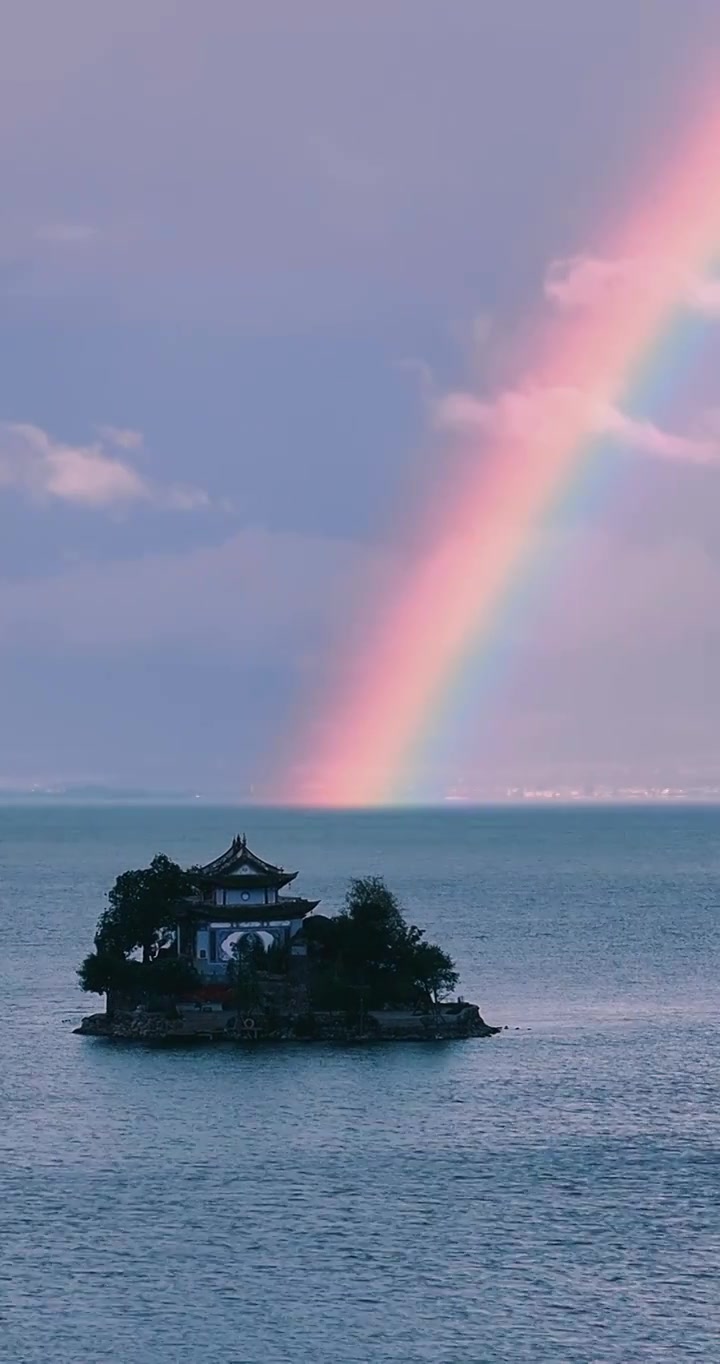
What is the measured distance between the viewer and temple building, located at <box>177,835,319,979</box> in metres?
99.6

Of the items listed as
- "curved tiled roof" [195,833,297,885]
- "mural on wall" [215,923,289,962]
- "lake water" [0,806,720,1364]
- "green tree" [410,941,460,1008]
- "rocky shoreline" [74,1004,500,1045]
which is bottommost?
"lake water" [0,806,720,1364]

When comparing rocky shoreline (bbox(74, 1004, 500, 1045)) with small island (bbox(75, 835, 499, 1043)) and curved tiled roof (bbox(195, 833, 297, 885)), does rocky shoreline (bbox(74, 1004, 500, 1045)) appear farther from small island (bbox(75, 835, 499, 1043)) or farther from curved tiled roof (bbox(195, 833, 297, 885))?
curved tiled roof (bbox(195, 833, 297, 885))

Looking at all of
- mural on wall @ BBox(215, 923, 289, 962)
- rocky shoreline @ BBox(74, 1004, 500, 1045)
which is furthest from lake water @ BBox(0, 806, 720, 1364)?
mural on wall @ BBox(215, 923, 289, 962)

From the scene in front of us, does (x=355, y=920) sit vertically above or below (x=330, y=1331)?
above

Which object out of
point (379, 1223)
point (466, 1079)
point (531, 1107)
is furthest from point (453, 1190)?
point (466, 1079)

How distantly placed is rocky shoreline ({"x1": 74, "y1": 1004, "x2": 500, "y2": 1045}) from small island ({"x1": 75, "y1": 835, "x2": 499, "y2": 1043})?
65 millimetres

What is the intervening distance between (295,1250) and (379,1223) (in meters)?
3.96

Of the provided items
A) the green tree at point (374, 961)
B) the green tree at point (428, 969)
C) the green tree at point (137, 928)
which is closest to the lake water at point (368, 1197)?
the green tree at point (137, 928)

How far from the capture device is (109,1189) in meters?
63.6

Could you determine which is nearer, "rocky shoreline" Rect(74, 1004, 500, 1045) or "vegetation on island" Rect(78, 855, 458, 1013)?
"rocky shoreline" Rect(74, 1004, 500, 1045)

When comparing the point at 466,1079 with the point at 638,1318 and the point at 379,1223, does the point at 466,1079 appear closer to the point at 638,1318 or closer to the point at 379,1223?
the point at 379,1223

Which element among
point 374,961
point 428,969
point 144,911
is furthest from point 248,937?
point 428,969

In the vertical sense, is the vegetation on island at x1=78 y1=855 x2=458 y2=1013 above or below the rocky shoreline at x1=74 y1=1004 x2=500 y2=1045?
above

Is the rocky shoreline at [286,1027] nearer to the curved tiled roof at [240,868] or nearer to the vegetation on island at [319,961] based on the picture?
the vegetation on island at [319,961]
